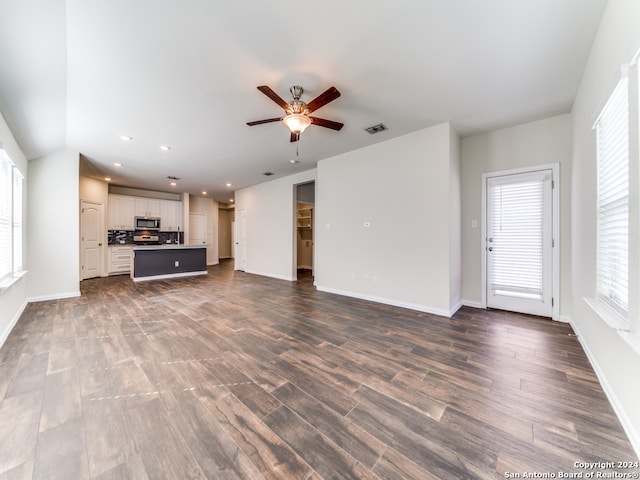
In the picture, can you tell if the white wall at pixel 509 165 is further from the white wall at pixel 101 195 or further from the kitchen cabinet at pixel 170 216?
the kitchen cabinet at pixel 170 216

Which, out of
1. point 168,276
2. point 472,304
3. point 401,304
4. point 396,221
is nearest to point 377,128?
point 396,221

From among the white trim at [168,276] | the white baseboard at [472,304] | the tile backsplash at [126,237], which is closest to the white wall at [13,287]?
the white trim at [168,276]

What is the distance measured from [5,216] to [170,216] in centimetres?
600

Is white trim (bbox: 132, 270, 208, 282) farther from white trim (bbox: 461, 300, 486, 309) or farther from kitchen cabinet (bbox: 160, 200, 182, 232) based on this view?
white trim (bbox: 461, 300, 486, 309)

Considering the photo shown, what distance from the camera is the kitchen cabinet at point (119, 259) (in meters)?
7.13

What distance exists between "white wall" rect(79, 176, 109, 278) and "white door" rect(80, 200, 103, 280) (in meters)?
0.09


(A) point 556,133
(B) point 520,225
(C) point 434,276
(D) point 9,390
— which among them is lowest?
(D) point 9,390

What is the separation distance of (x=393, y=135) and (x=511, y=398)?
354 centimetres

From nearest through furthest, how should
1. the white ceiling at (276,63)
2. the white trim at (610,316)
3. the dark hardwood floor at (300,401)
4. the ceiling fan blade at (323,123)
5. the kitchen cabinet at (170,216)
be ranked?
the dark hardwood floor at (300,401), the white trim at (610,316), the white ceiling at (276,63), the ceiling fan blade at (323,123), the kitchen cabinet at (170,216)

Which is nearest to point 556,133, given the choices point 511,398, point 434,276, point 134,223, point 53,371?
point 434,276

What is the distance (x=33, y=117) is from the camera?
2.96 meters

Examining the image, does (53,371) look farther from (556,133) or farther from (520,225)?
(556,133)

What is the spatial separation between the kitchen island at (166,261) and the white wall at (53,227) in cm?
181

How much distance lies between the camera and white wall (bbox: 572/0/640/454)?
54.3 inches
